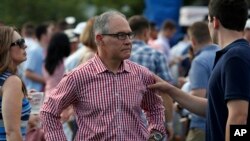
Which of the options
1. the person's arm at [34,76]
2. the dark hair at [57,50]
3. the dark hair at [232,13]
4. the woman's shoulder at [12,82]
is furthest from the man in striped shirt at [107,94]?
the person's arm at [34,76]

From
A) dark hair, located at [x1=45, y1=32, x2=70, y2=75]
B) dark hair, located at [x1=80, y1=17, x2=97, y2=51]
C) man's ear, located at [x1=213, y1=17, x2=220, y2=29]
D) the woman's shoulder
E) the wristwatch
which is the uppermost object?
man's ear, located at [x1=213, y1=17, x2=220, y2=29]

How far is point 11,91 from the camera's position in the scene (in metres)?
6.29

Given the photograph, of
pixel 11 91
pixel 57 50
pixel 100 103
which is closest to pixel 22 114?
pixel 11 91

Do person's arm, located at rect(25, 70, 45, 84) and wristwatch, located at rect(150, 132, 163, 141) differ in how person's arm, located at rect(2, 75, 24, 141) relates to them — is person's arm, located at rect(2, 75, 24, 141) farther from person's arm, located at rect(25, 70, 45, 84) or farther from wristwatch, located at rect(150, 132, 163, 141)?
person's arm, located at rect(25, 70, 45, 84)

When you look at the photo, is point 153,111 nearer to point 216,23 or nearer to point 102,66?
point 102,66

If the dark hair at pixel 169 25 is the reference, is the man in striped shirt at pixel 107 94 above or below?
above

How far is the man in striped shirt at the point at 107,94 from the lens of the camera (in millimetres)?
5988

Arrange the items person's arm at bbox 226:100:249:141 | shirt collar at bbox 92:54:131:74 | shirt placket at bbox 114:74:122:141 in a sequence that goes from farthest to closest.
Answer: shirt collar at bbox 92:54:131:74
shirt placket at bbox 114:74:122:141
person's arm at bbox 226:100:249:141

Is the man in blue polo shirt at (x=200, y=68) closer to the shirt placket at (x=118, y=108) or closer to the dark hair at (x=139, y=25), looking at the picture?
the dark hair at (x=139, y=25)

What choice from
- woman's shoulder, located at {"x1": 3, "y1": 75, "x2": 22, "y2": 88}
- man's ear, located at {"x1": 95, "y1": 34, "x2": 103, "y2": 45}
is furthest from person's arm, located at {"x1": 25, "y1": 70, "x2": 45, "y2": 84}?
man's ear, located at {"x1": 95, "y1": 34, "x2": 103, "y2": 45}

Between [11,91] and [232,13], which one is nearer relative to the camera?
[232,13]

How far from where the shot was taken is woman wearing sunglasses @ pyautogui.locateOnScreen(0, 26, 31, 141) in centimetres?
621

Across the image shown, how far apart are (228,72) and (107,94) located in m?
1.05

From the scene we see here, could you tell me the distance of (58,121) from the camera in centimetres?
607
